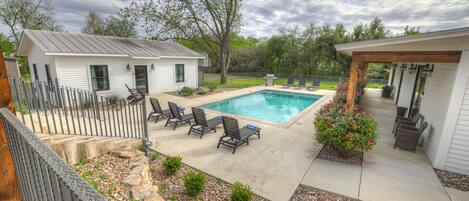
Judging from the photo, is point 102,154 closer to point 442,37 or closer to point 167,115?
point 167,115

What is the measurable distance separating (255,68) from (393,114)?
24.7 meters

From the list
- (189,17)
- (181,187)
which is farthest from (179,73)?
(181,187)

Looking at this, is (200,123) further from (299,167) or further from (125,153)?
(299,167)

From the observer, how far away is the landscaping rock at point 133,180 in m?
3.25

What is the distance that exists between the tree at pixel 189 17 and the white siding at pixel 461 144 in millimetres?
16233

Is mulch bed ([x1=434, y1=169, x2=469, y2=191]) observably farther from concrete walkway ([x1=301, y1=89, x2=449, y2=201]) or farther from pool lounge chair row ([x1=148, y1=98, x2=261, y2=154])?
pool lounge chair row ([x1=148, y1=98, x2=261, y2=154])

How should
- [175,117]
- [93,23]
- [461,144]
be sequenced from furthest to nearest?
[93,23] < [175,117] < [461,144]

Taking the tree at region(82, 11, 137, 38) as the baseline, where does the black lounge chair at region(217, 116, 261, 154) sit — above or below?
below

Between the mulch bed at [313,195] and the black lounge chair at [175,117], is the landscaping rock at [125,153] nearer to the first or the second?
the black lounge chair at [175,117]

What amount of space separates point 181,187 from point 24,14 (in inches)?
1188

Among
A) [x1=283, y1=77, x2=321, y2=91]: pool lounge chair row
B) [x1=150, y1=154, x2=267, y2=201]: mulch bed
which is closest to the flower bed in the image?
[x1=150, y1=154, x2=267, y2=201]: mulch bed

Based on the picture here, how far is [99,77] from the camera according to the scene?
11.0m

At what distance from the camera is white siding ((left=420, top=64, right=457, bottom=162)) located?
4.91 metres

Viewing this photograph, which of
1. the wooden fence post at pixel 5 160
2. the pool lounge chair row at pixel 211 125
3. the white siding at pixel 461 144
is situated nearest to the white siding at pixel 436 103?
the white siding at pixel 461 144
